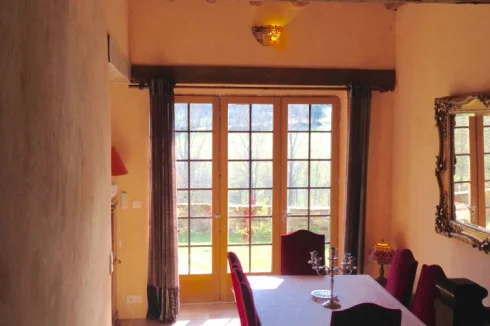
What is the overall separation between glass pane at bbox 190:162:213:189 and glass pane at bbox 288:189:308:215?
908 mm

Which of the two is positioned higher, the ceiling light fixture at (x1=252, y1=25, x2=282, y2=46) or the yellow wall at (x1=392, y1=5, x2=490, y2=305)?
the ceiling light fixture at (x1=252, y1=25, x2=282, y2=46)

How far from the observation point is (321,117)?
19.3ft

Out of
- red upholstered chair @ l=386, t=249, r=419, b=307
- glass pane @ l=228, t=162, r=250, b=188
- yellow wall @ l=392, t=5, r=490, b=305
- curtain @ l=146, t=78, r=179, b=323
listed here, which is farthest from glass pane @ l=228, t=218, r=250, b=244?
red upholstered chair @ l=386, t=249, r=419, b=307

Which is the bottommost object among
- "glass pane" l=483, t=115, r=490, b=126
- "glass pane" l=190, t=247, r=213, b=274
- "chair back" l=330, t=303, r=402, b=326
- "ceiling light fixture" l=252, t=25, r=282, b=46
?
"glass pane" l=190, t=247, r=213, b=274

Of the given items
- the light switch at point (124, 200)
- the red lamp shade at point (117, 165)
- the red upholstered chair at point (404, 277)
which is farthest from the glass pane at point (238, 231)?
the red upholstered chair at point (404, 277)

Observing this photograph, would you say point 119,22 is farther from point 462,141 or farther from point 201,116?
point 462,141

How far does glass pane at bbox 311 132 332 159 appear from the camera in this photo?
19.3ft

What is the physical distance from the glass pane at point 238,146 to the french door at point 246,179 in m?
0.01

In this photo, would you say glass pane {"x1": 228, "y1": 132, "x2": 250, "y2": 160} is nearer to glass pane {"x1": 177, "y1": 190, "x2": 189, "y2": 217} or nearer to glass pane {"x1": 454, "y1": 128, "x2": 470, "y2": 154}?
glass pane {"x1": 177, "y1": 190, "x2": 189, "y2": 217}

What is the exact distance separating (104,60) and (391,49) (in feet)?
11.1

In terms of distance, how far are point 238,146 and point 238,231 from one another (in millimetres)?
950

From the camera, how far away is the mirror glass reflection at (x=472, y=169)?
389 centimetres

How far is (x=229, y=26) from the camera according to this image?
17.9ft

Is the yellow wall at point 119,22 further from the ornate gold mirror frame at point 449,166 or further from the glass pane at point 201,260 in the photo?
the ornate gold mirror frame at point 449,166
